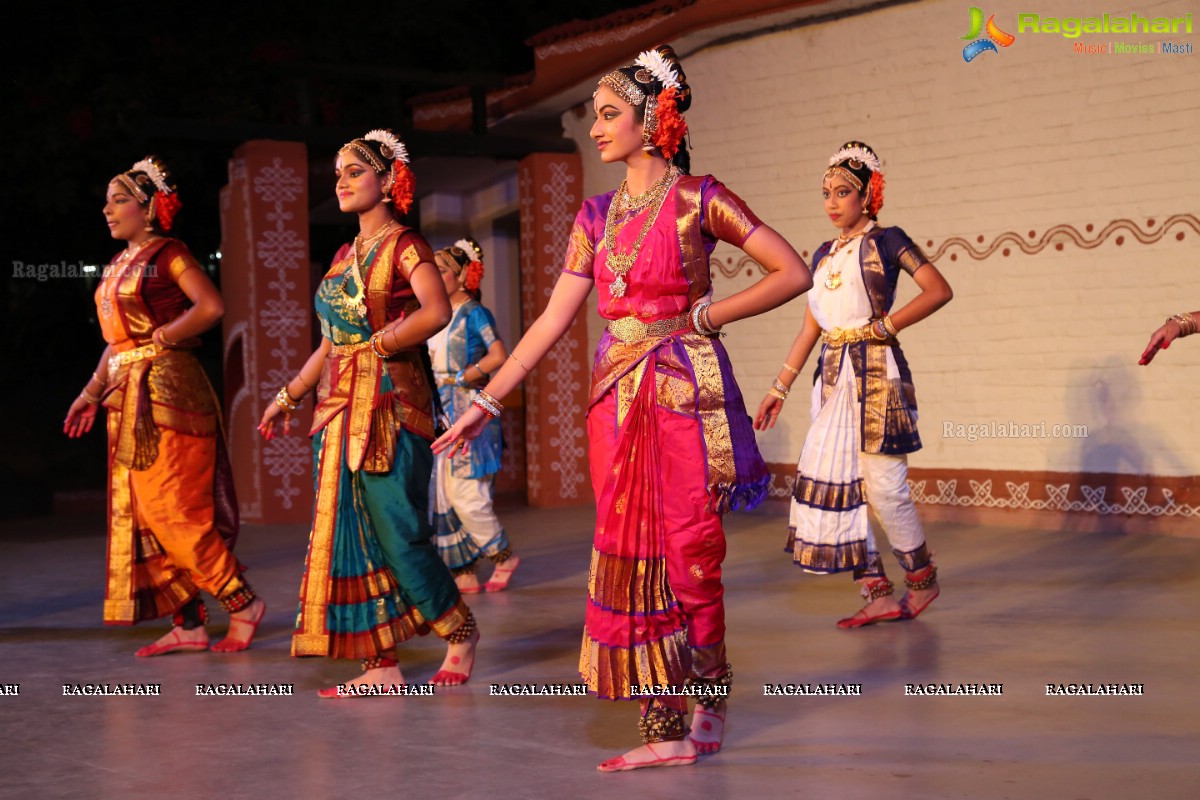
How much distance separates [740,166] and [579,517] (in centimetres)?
274

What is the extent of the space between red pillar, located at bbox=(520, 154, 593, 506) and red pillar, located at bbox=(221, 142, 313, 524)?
5.86 feet

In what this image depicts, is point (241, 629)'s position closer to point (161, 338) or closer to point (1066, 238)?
point (161, 338)

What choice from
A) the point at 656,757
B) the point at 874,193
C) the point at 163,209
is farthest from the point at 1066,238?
the point at 656,757

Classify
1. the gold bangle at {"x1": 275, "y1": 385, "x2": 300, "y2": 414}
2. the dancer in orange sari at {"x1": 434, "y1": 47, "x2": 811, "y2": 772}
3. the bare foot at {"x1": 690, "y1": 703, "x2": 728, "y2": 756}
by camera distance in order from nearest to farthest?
the dancer in orange sari at {"x1": 434, "y1": 47, "x2": 811, "y2": 772} < the bare foot at {"x1": 690, "y1": 703, "x2": 728, "y2": 756} < the gold bangle at {"x1": 275, "y1": 385, "x2": 300, "y2": 414}

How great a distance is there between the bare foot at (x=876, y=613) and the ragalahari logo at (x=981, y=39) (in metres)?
4.41

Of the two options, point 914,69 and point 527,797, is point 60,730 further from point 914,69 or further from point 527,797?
point 914,69

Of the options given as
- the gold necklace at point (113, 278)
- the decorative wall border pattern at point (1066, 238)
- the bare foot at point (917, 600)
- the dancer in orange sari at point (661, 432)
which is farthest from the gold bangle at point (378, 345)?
the decorative wall border pattern at point (1066, 238)

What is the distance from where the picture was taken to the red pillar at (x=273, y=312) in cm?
1021

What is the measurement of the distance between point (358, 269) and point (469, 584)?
262 cm

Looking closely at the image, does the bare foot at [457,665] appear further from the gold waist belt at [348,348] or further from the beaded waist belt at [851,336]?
the beaded waist belt at [851,336]

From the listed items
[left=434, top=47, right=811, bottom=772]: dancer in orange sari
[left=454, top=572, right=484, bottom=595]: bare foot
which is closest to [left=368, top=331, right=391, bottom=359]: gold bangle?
[left=434, top=47, right=811, bottom=772]: dancer in orange sari

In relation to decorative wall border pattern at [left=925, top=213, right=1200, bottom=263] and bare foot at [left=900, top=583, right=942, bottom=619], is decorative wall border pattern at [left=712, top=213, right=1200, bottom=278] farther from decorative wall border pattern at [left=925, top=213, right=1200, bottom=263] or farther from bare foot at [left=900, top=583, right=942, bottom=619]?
bare foot at [left=900, top=583, right=942, bottom=619]

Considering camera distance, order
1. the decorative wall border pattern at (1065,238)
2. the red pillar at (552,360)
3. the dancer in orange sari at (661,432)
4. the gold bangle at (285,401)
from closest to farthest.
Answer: the dancer in orange sari at (661,432), the gold bangle at (285,401), the decorative wall border pattern at (1065,238), the red pillar at (552,360)

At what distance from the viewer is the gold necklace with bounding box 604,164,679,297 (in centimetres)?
366
